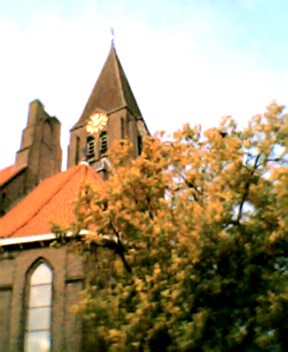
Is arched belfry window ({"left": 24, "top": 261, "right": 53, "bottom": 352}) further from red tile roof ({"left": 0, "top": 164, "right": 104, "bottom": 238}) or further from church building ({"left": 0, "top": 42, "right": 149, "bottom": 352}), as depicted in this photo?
red tile roof ({"left": 0, "top": 164, "right": 104, "bottom": 238})

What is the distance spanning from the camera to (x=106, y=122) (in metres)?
27.4

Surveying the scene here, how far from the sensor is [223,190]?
376 inches

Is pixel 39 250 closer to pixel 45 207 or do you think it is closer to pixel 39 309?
pixel 39 309

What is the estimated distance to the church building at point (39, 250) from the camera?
1291cm

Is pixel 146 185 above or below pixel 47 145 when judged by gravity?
below

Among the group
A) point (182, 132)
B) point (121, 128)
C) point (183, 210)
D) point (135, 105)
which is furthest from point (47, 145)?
point (183, 210)

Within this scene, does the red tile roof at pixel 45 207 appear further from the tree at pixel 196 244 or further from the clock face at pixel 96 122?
the clock face at pixel 96 122

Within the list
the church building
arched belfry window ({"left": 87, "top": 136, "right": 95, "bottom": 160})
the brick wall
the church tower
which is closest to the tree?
the church building

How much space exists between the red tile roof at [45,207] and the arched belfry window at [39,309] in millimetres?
1265

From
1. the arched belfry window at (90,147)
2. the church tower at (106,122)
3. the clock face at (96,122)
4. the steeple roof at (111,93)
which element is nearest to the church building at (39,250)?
the church tower at (106,122)

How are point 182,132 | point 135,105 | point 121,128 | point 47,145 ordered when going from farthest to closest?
point 135,105, point 121,128, point 47,145, point 182,132

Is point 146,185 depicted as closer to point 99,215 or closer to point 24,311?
point 99,215

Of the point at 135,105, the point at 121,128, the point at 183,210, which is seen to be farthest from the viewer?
the point at 135,105

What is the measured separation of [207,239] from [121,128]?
18.5 metres
